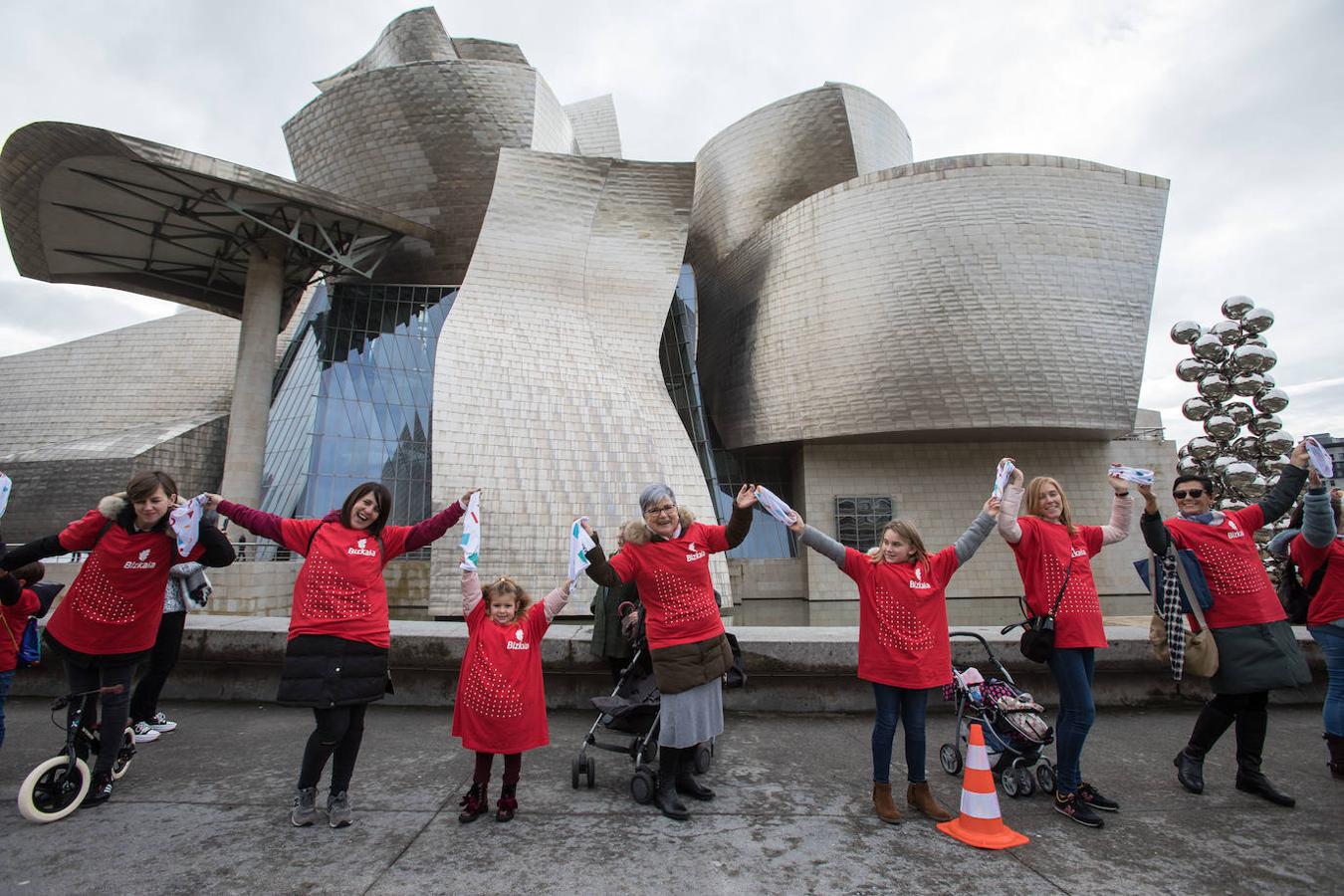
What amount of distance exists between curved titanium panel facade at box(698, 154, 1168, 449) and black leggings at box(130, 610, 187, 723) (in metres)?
16.4

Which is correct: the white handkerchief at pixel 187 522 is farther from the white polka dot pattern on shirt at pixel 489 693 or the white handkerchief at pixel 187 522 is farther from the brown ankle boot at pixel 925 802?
the brown ankle boot at pixel 925 802

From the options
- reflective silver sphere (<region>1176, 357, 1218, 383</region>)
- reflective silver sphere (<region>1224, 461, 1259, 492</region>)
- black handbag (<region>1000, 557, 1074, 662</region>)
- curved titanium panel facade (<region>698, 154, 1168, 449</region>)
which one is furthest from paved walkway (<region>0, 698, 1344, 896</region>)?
curved titanium panel facade (<region>698, 154, 1168, 449</region>)

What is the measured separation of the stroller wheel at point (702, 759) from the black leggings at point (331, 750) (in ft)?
5.37

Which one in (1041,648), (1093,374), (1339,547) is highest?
(1093,374)

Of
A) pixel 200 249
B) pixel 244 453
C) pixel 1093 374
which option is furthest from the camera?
pixel 200 249

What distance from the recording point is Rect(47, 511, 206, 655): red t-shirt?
10.0 feet

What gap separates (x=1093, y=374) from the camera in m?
17.3

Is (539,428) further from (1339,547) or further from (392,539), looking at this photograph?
(1339,547)

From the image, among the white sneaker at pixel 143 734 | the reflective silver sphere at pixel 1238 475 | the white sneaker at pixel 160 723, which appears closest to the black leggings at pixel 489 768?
the white sneaker at pixel 143 734

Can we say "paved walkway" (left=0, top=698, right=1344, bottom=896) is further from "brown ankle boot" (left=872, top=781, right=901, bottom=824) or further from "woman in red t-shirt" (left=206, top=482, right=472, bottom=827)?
"woman in red t-shirt" (left=206, top=482, right=472, bottom=827)

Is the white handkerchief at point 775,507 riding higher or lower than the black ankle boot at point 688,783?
higher

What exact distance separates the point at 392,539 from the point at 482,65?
19155 mm

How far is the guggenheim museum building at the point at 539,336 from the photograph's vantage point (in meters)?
14.8

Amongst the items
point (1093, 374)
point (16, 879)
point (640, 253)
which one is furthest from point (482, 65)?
point (16, 879)
